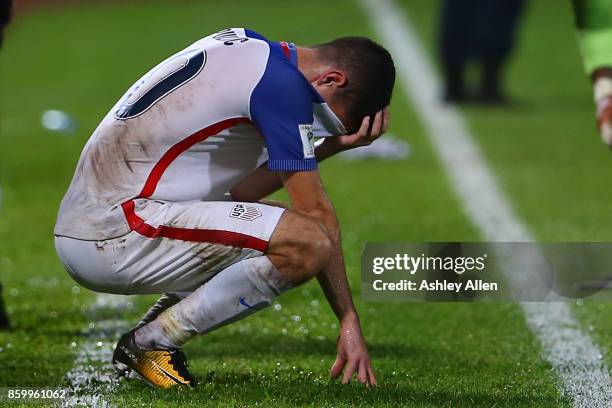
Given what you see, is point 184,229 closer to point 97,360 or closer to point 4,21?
point 97,360

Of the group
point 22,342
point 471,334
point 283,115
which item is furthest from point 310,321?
point 283,115

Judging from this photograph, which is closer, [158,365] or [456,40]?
[158,365]

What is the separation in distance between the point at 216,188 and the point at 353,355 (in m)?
0.85

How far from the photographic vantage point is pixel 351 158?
13.3 m

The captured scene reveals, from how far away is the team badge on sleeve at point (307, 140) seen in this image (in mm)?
5002

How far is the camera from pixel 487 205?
34.5 ft

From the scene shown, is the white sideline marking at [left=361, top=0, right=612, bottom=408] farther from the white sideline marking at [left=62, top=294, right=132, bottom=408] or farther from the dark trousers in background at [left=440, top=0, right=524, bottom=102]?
the white sideline marking at [left=62, top=294, right=132, bottom=408]

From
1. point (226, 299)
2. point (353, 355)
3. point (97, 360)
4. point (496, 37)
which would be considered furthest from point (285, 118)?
point (496, 37)

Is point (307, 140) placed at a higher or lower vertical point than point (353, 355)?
higher

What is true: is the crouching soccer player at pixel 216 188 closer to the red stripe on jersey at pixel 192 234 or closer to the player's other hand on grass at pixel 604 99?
the red stripe on jersey at pixel 192 234

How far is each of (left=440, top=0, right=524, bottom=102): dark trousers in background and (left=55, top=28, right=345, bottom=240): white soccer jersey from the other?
11.5m

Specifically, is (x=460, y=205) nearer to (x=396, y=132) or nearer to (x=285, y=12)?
(x=396, y=132)

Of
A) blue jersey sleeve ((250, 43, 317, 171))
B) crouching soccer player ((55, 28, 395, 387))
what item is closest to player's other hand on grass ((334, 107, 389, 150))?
crouching soccer player ((55, 28, 395, 387))

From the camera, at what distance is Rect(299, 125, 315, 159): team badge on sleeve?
5002mm
